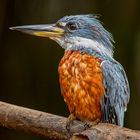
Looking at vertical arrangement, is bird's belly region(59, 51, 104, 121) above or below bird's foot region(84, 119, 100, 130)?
above

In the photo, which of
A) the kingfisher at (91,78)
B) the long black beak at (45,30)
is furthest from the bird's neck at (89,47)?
the long black beak at (45,30)

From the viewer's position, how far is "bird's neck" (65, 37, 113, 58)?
4.30 metres

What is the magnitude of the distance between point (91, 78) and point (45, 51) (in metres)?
2.60

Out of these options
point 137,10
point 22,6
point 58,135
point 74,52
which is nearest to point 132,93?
point 137,10

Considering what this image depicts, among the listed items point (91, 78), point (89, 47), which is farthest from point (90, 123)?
point (89, 47)

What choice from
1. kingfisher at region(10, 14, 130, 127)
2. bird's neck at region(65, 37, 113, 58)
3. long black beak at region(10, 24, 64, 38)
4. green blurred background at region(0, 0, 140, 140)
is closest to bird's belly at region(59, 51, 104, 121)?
kingfisher at region(10, 14, 130, 127)

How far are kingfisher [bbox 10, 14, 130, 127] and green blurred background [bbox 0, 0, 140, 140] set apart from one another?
1.78 meters

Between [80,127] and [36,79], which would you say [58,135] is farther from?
[36,79]

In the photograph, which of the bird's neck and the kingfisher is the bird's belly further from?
the bird's neck

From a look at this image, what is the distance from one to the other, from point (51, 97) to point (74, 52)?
258 centimetres

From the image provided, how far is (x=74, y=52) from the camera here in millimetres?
4301

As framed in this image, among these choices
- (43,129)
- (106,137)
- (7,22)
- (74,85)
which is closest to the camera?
(106,137)

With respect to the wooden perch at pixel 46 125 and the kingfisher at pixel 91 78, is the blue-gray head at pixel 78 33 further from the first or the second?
the wooden perch at pixel 46 125

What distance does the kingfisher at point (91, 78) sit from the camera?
409cm
